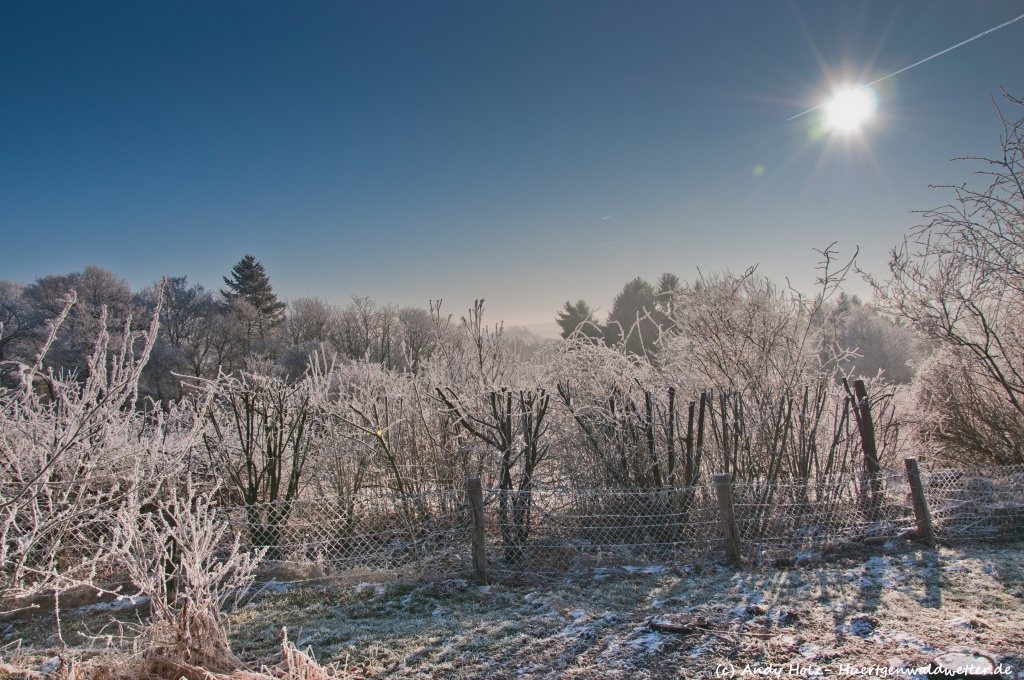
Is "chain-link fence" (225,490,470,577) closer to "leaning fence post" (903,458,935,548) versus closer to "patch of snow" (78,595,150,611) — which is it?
"patch of snow" (78,595,150,611)

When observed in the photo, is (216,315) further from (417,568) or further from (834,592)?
(834,592)

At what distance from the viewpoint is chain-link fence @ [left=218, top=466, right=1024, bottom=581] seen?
192 inches

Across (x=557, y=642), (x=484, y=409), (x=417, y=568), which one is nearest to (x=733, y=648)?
(x=557, y=642)

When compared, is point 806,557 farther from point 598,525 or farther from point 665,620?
point 665,620

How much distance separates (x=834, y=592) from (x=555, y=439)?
2727mm

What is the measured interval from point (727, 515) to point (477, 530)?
2227mm

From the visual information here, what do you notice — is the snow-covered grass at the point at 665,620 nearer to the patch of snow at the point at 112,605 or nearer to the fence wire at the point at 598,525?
the patch of snow at the point at 112,605

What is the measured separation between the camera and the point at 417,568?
15.5ft

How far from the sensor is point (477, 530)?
4484 mm

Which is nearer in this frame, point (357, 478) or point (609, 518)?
point (609, 518)

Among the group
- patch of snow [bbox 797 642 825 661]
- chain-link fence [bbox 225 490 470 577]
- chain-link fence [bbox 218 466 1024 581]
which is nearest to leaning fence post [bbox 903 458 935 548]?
chain-link fence [bbox 218 466 1024 581]

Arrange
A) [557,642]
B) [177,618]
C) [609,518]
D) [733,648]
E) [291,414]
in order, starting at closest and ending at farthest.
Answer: [177,618] → [733,648] → [557,642] → [609,518] → [291,414]

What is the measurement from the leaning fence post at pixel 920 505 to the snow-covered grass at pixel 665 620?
20 cm

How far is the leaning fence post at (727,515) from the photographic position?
15.2 ft
